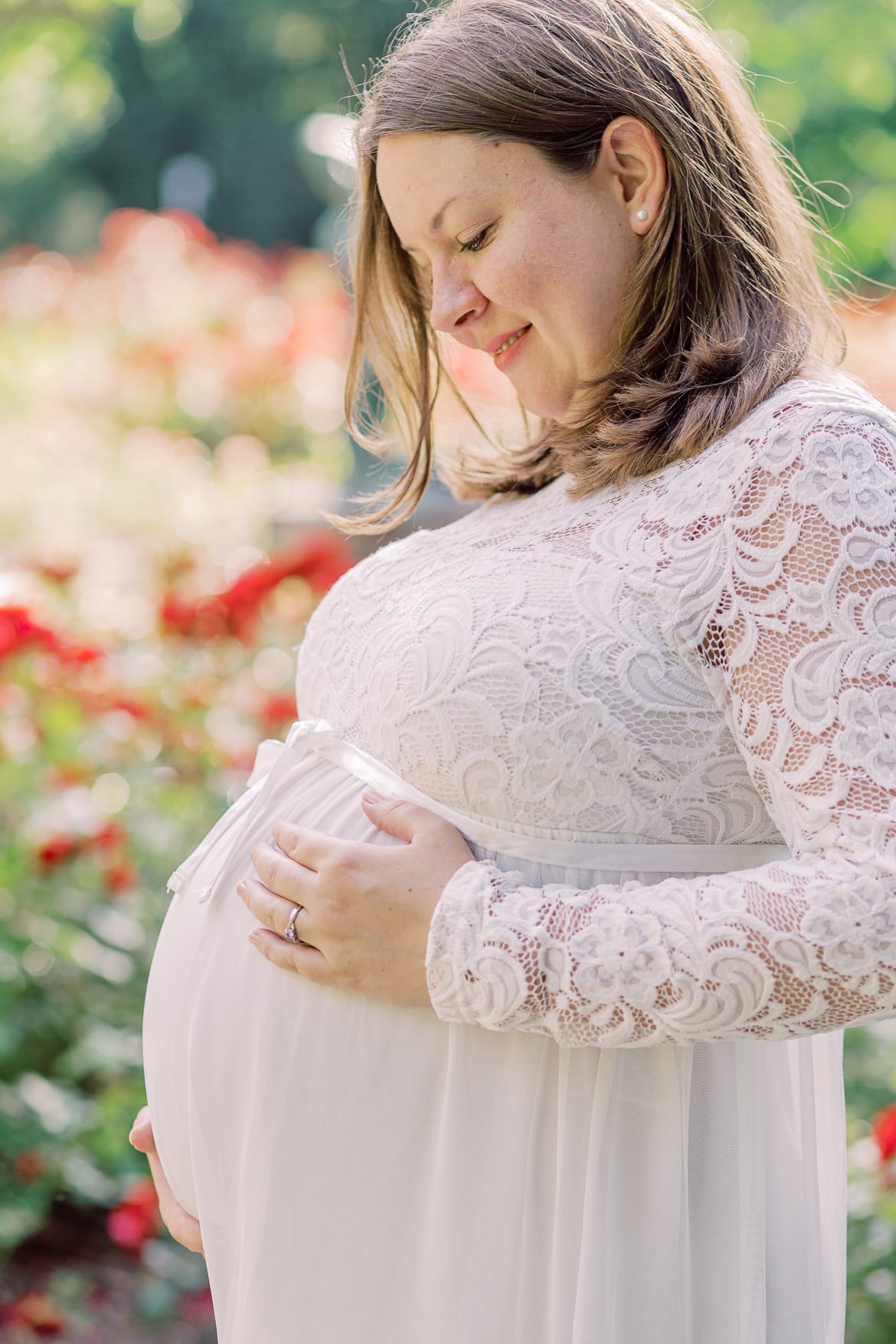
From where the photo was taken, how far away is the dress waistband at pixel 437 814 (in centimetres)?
121

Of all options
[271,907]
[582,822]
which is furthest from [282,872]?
[582,822]

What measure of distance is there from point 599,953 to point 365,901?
0.83ft

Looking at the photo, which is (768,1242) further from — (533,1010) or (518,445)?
(518,445)

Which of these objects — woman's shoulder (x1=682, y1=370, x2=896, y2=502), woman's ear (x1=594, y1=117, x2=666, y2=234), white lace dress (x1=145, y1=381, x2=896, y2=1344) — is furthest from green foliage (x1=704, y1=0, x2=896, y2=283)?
white lace dress (x1=145, y1=381, x2=896, y2=1344)

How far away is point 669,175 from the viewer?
1359 mm

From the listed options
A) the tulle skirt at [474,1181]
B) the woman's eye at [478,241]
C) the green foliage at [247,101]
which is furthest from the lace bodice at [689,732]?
the green foliage at [247,101]

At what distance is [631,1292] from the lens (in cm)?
124

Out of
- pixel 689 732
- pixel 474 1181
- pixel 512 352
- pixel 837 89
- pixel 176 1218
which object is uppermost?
pixel 837 89

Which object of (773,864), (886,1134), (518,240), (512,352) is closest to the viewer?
(773,864)

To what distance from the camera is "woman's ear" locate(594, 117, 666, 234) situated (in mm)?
1348

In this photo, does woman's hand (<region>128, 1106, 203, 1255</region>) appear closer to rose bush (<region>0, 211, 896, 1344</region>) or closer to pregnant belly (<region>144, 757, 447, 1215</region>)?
pregnant belly (<region>144, 757, 447, 1215</region>)

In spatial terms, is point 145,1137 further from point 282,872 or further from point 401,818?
point 401,818

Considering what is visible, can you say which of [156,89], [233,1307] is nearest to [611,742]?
[233,1307]

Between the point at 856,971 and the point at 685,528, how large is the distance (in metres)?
0.43
